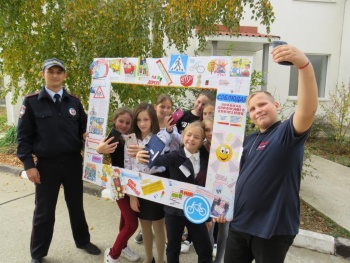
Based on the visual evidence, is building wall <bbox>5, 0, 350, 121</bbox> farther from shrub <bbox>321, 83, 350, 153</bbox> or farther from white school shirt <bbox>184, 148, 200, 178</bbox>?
white school shirt <bbox>184, 148, 200, 178</bbox>

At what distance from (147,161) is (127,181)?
1.19 feet

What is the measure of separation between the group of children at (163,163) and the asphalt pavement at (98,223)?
19.9 inches

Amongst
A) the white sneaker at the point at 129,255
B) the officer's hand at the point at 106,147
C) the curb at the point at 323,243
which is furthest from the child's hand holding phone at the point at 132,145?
the curb at the point at 323,243

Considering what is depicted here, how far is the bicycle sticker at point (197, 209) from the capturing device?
1.99 m

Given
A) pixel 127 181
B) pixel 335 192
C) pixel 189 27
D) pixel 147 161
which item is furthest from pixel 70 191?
pixel 335 192

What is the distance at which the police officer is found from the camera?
260 centimetres

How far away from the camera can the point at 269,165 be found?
62.9 inches

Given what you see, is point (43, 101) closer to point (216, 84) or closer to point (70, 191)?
point (70, 191)

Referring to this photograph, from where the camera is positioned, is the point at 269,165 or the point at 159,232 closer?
the point at 269,165

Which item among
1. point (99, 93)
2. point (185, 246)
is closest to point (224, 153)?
point (99, 93)

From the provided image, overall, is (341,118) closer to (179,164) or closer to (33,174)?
(179,164)

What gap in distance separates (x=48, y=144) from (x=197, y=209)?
1.52 m

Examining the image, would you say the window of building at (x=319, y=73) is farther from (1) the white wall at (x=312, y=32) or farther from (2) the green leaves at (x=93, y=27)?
(2) the green leaves at (x=93, y=27)

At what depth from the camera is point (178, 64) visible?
2.08m
